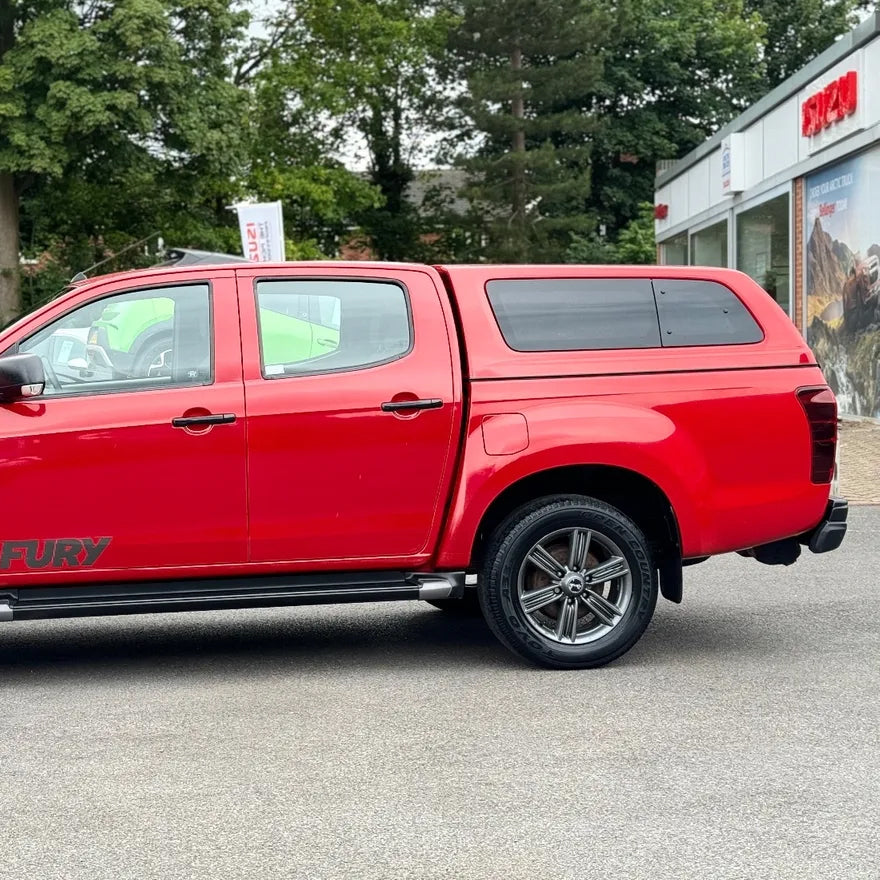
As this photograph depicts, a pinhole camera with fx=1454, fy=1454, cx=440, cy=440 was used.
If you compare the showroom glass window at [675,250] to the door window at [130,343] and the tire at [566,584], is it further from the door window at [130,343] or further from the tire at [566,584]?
the door window at [130,343]

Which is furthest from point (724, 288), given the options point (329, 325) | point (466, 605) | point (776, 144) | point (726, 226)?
point (726, 226)

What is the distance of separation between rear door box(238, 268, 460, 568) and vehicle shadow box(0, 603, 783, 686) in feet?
2.31

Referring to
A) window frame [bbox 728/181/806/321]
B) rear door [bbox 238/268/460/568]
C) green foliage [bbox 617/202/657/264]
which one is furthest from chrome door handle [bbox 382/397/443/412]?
green foliage [bbox 617/202/657/264]

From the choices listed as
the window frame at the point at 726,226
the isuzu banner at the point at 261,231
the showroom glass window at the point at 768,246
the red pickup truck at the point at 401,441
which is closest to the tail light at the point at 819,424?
the red pickup truck at the point at 401,441

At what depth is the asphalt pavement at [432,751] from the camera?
4.02 meters

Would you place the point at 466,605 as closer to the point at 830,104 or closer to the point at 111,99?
the point at 830,104

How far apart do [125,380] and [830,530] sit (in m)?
3.23

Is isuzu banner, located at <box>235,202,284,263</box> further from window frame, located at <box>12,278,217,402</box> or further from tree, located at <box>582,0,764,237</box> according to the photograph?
tree, located at <box>582,0,764,237</box>

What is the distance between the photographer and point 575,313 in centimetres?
656

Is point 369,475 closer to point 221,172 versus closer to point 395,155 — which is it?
point 221,172

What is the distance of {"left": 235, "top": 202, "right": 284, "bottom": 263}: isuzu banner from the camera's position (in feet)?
87.5

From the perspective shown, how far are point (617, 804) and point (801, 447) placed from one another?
8.47ft

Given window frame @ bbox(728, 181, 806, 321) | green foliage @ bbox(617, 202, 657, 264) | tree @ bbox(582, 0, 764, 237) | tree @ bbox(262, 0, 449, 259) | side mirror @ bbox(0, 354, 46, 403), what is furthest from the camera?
tree @ bbox(582, 0, 764, 237)

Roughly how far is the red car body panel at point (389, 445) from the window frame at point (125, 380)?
2 cm
